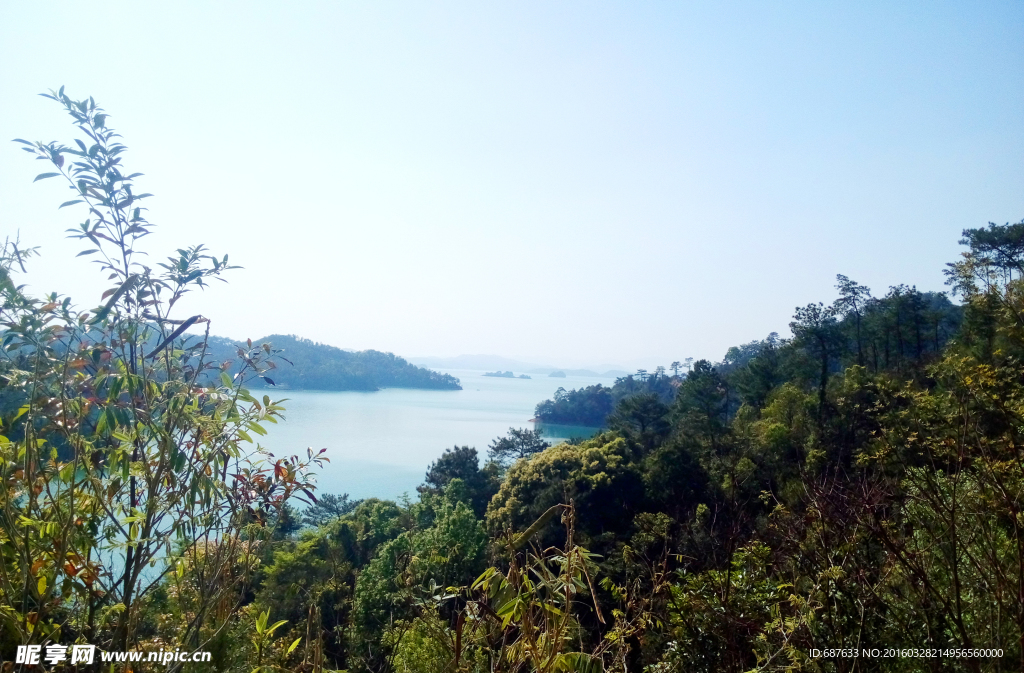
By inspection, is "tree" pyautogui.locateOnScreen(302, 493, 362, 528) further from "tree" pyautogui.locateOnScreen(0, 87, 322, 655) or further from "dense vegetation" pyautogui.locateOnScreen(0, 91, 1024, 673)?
"tree" pyautogui.locateOnScreen(0, 87, 322, 655)

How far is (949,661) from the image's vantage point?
1.47 meters

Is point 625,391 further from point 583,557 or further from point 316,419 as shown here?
point 583,557

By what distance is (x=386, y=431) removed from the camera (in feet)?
103

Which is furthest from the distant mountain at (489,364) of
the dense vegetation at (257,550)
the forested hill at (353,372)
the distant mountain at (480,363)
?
the dense vegetation at (257,550)

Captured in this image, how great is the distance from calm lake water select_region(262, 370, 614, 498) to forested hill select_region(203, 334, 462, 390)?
0.77m

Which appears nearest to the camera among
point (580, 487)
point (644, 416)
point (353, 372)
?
point (580, 487)

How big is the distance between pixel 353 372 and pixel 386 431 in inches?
324

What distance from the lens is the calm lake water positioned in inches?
802

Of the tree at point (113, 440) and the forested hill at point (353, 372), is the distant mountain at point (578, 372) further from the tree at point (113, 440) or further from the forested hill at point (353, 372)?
the tree at point (113, 440)

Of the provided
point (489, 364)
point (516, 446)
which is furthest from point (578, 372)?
point (516, 446)

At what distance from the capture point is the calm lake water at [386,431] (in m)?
20.4

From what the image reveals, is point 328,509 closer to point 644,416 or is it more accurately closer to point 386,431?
point 644,416

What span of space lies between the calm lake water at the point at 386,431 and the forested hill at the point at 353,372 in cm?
77

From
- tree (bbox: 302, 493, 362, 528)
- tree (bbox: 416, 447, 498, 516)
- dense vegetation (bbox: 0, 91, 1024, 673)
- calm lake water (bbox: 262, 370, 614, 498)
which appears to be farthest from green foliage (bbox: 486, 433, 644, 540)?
dense vegetation (bbox: 0, 91, 1024, 673)
